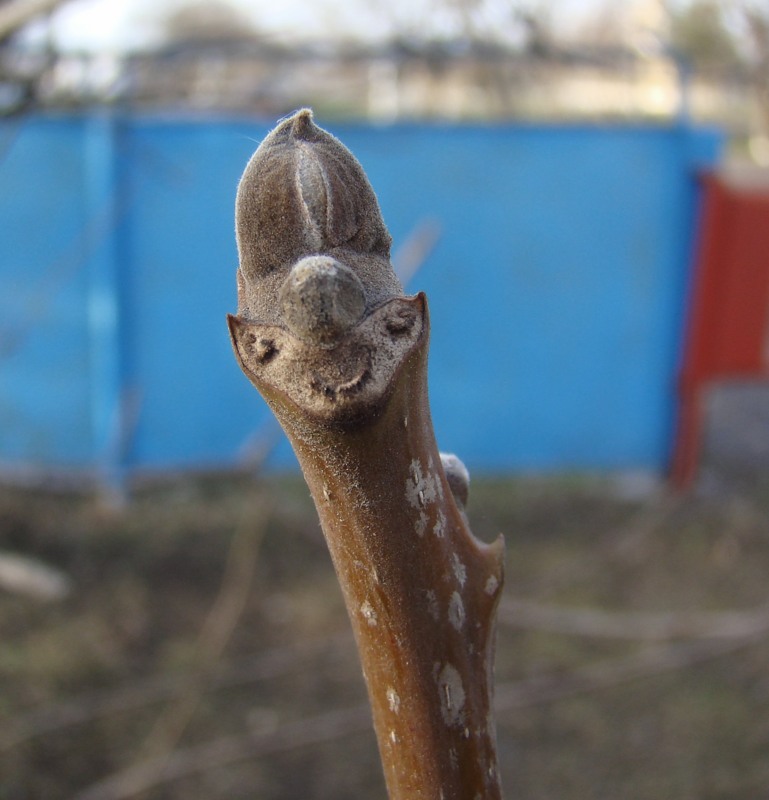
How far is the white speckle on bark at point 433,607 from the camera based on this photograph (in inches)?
15.3

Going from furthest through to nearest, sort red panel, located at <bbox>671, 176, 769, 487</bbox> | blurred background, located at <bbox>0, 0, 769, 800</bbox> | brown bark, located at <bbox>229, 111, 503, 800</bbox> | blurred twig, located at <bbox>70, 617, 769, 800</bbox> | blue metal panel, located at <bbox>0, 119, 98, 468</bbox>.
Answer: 1. red panel, located at <bbox>671, 176, 769, 487</bbox>
2. blue metal panel, located at <bbox>0, 119, 98, 468</bbox>
3. blurred background, located at <bbox>0, 0, 769, 800</bbox>
4. blurred twig, located at <bbox>70, 617, 769, 800</bbox>
5. brown bark, located at <bbox>229, 111, 503, 800</bbox>

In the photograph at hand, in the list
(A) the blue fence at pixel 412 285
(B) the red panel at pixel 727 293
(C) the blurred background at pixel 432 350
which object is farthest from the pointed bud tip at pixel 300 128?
(B) the red panel at pixel 727 293

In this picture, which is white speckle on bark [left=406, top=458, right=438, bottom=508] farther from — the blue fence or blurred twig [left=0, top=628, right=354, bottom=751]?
the blue fence

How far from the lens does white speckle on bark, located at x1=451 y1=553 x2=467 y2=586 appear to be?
40 cm

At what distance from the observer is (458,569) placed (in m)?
0.40

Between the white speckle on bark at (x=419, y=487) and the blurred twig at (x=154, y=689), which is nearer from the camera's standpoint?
the white speckle on bark at (x=419, y=487)

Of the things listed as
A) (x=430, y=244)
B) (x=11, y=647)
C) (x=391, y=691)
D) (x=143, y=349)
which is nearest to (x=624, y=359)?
(x=430, y=244)

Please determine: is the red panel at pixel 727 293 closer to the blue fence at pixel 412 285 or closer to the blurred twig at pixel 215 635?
the blue fence at pixel 412 285

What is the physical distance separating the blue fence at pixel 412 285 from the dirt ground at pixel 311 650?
271mm

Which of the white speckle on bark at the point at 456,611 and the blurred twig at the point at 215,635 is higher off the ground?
the white speckle on bark at the point at 456,611

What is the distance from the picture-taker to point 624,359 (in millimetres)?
4281

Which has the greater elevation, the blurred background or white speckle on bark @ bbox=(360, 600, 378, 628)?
A: white speckle on bark @ bbox=(360, 600, 378, 628)

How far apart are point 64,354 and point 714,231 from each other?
289 centimetres

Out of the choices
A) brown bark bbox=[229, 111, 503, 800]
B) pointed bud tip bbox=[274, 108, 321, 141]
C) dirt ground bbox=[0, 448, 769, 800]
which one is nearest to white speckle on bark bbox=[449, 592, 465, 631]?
brown bark bbox=[229, 111, 503, 800]
